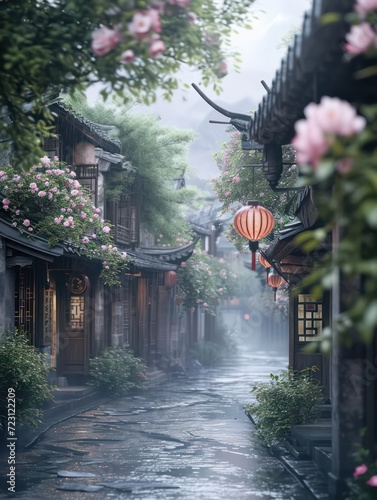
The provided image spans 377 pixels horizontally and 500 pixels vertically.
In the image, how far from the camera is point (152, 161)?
30109mm

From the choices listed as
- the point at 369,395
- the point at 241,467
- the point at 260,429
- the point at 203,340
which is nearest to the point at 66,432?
the point at 260,429

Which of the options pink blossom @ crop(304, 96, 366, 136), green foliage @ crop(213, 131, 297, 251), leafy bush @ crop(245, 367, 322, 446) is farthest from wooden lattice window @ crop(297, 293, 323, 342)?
pink blossom @ crop(304, 96, 366, 136)

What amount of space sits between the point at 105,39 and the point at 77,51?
95 cm

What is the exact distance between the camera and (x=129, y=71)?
314 inches

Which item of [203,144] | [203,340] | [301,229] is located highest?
[203,144]

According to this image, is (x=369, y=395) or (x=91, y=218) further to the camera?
(x=91, y=218)

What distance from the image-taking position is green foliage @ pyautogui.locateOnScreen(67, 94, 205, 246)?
97.7ft

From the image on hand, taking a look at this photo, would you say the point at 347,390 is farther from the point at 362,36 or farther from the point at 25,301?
the point at 25,301

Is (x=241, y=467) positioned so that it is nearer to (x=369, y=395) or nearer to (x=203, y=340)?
(x=369, y=395)

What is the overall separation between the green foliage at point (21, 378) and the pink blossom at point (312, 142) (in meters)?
10.8

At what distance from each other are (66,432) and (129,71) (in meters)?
10.6

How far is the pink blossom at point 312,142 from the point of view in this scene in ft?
14.6

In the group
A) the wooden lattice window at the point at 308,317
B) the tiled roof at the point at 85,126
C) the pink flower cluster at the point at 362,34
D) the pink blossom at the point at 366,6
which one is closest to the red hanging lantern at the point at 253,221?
the wooden lattice window at the point at 308,317

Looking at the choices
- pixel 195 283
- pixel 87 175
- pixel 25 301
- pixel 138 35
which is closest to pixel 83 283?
pixel 87 175
